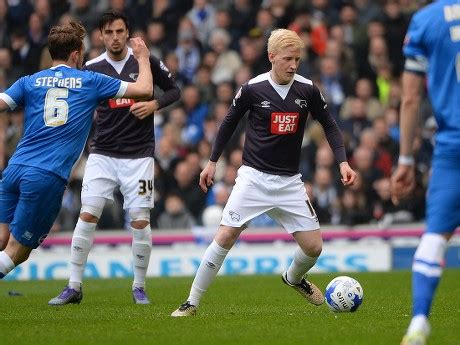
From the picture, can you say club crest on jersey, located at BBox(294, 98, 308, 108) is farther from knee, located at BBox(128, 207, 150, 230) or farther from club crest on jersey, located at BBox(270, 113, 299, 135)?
knee, located at BBox(128, 207, 150, 230)

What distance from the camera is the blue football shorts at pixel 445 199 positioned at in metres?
7.27

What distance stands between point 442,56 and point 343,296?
11.5 feet

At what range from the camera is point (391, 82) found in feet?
67.4

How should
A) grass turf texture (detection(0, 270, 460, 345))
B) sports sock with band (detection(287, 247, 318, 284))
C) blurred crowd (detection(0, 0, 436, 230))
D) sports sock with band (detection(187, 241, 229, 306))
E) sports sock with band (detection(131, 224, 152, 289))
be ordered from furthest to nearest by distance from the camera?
blurred crowd (detection(0, 0, 436, 230)) → sports sock with band (detection(131, 224, 152, 289)) → sports sock with band (detection(287, 247, 318, 284)) → sports sock with band (detection(187, 241, 229, 306)) → grass turf texture (detection(0, 270, 460, 345))

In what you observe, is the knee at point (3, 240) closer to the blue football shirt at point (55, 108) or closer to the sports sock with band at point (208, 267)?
the blue football shirt at point (55, 108)

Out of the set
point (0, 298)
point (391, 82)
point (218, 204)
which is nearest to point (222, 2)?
point (391, 82)

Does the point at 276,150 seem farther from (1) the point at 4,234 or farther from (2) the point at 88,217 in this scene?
(1) the point at 4,234

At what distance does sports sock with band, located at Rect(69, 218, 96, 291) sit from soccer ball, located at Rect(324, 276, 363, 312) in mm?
2727

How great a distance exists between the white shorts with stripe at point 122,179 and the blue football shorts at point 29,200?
2.02 metres

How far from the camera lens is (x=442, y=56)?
7375 mm

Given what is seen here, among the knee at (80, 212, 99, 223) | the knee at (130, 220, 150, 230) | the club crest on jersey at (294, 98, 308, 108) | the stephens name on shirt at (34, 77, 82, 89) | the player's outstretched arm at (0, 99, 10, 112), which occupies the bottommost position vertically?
the knee at (130, 220, 150, 230)

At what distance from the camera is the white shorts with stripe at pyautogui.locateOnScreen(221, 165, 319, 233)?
32.7 ft

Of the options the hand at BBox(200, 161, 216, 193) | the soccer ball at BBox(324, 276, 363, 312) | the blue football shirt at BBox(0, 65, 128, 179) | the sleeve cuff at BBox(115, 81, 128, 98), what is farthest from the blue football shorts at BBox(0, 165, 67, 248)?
the soccer ball at BBox(324, 276, 363, 312)

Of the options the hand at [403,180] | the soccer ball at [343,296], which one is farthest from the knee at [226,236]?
the hand at [403,180]
